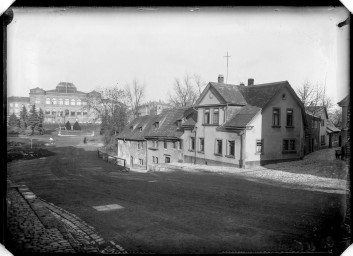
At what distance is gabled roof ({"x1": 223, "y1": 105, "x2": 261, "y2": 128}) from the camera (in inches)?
741

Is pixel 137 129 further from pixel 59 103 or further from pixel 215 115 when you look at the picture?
pixel 59 103

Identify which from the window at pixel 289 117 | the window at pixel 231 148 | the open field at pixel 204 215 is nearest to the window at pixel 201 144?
the window at pixel 231 148

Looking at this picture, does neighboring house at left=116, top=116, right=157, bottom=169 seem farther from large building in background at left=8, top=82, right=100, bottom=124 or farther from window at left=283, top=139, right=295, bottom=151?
large building in background at left=8, top=82, right=100, bottom=124

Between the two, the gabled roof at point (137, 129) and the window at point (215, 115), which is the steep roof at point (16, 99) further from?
the gabled roof at point (137, 129)

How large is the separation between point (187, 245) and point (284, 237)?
2.45 metres

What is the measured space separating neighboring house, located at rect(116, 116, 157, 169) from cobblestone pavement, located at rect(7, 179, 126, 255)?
2290 centimetres

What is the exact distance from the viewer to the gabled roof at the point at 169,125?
85.0 feet

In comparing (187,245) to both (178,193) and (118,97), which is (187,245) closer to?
(178,193)

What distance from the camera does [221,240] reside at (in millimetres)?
5859

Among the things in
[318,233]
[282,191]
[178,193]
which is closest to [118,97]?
[178,193]

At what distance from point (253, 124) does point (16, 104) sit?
1589 centimetres

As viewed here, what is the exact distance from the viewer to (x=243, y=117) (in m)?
19.4

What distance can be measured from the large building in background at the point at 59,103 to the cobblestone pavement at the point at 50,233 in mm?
2788

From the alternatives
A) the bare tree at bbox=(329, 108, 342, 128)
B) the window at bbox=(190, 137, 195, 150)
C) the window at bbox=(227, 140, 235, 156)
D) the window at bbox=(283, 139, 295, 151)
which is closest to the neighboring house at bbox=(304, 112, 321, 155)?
the window at bbox=(283, 139, 295, 151)
